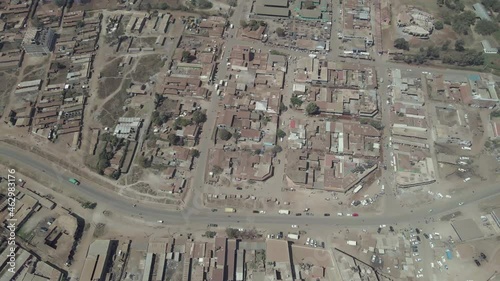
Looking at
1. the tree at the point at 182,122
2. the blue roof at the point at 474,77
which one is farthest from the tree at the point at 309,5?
the tree at the point at 182,122

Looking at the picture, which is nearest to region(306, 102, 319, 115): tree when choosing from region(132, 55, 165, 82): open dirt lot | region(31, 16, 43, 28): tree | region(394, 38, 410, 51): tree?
region(394, 38, 410, 51): tree

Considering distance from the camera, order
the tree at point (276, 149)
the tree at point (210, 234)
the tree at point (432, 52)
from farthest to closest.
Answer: the tree at point (432, 52) < the tree at point (276, 149) < the tree at point (210, 234)

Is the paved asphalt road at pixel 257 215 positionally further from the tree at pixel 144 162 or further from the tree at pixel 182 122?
the tree at pixel 182 122

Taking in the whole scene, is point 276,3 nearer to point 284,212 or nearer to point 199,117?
point 199,117

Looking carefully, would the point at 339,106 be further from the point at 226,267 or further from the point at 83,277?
the point at 83,277

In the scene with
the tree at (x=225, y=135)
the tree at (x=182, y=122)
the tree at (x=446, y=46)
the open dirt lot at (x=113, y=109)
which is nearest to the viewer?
the tree at (x=225, y=135)

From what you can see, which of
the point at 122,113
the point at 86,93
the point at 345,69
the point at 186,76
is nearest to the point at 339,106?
the point at 345,69
